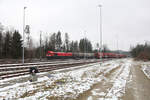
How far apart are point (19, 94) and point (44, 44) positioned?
57549mm

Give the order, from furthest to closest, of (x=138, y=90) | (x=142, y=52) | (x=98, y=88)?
(x=142, y=52) → (x=98, y=88) → (x=138, y=90)

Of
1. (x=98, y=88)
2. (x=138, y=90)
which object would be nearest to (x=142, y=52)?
(x=138, y=90)

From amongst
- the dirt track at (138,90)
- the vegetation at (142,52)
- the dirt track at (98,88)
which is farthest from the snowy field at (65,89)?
the vegetation at (142,52)

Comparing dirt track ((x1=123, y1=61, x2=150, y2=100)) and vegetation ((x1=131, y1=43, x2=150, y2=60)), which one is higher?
vegetation ((x1=131, y1=43, x2=150, y2=60))

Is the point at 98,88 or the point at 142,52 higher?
the point at 142,52

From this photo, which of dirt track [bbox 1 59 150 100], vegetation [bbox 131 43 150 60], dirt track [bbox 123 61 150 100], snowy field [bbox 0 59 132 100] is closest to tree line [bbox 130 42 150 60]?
vegetation [bbox 131 43 150 60]

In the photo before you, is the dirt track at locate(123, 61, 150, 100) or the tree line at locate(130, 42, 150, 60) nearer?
the dirt track at locate(123, 61, 150, 100)

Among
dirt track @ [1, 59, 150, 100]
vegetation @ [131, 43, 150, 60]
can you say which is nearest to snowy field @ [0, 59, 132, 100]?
dirt track @ [1, 59, 150, 100]

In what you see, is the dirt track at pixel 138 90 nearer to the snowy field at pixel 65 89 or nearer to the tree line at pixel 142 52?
the snowy field at pixel 65 89

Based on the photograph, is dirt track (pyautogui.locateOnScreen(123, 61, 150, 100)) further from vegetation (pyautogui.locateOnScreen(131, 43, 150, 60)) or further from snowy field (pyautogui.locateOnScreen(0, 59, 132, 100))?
vegetation (pyautogui.locateOnScreen(131, 43, 150, 60))

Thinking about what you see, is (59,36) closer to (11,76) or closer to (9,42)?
(9,42)

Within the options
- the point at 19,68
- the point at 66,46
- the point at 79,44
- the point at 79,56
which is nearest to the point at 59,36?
the point at 66,46

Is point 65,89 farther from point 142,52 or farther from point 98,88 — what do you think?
point 142,52

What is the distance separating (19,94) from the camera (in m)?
6.34
